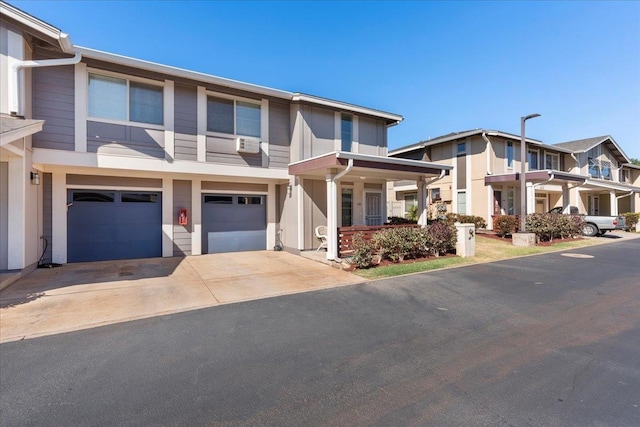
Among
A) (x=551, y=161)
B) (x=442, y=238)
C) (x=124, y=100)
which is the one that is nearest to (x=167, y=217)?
(x=124, y=100)

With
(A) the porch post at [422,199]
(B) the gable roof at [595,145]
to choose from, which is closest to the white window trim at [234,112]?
(A) the porch post at [422,199]

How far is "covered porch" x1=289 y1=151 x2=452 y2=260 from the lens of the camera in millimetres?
9125

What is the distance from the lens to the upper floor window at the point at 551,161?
2234cm

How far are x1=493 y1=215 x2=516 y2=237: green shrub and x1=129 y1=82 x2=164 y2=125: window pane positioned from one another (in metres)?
15.9

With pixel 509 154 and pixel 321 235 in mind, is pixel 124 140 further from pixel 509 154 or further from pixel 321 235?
pixel 509 154

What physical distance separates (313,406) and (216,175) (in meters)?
9.03

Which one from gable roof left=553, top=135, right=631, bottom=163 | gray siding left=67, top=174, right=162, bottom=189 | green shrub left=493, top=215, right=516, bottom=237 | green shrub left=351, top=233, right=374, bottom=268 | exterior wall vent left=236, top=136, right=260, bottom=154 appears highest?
gable roof left=553, top=135, right=631, bottom=163

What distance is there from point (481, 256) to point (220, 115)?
10.7 m

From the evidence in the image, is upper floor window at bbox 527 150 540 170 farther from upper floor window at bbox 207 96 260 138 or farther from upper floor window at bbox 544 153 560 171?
upper floor window at bbox 207 96 260 138

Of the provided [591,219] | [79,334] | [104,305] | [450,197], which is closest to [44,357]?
[79,334]

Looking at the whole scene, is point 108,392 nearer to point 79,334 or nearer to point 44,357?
point 44,357

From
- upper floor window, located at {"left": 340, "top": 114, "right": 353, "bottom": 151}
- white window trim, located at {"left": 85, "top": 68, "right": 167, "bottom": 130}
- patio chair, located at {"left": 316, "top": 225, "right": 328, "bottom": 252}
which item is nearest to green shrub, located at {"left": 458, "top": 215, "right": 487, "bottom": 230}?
upper floor window, located at {"left": 340, "top": 114, "right": 353, "bottom": 151}

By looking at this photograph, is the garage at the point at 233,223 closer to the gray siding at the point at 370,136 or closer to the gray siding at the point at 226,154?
the gray siding at the point at 226,154

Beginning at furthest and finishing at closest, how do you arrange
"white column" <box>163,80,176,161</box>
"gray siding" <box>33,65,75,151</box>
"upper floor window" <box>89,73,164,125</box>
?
"white column" <box>163,80,176,161</box>, "upper floor window" <box>89,73,164,125</box>, "gray siding" <box>33,65,75,151</box>
